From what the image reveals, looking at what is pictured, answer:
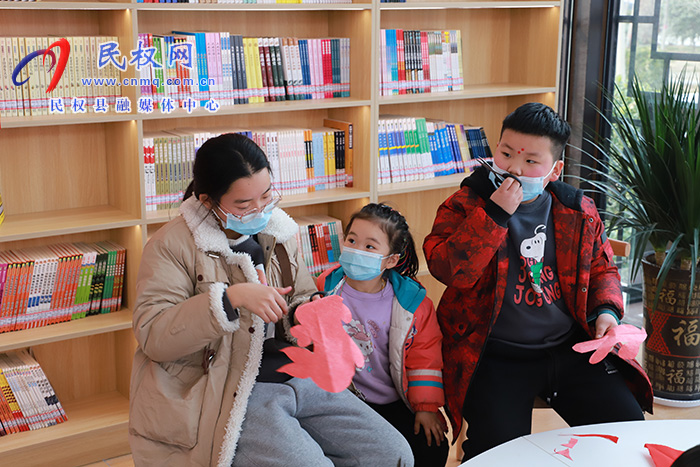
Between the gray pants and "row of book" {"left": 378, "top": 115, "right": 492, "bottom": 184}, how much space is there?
5.06ft

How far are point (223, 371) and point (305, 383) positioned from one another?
0.67 ft

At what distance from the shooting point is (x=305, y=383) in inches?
76.3

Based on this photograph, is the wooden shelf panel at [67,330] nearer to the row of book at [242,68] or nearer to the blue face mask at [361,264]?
the row of book at [242,68]

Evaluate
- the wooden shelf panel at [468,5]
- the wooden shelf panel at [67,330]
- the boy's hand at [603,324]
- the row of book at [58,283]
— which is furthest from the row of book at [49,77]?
the boy's hand at [603,324]

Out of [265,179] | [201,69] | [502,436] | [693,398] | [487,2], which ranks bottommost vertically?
[693,398]

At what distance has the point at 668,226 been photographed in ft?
9.90

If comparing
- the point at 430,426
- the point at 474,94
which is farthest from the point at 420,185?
the point at 430,426

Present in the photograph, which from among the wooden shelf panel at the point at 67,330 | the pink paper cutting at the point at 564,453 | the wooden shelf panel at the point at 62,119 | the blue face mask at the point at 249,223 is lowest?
the wooden shelf panel at the point at 67,330

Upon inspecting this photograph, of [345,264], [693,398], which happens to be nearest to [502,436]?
[345,264]

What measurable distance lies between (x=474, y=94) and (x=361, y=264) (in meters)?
1.51

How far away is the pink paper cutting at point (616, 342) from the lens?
6.38 ft

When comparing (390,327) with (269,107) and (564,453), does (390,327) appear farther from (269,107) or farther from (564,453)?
(269,107)

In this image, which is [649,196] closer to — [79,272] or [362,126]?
[362,126]

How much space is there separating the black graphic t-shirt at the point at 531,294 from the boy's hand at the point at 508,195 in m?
0.14
